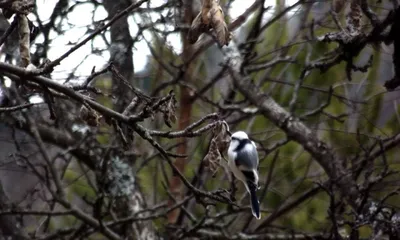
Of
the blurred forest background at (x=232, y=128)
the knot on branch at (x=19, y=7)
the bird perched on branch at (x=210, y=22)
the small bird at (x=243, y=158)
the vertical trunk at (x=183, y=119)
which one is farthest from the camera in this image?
the vertical trunk at (x=183, y=119)

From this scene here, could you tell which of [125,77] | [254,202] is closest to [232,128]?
[125,77]

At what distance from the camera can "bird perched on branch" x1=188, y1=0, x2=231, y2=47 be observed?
1983mm

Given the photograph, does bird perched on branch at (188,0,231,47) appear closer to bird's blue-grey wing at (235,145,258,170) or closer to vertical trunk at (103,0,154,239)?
bird's blue-grey wing at (235,145,258,170)

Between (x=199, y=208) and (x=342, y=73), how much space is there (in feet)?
4.93

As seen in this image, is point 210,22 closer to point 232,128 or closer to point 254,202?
point 254,202

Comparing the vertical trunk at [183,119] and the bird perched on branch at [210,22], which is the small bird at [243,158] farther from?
the vertical trunk at [183,119]

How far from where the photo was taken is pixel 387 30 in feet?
10.9

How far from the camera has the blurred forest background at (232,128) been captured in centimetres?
354

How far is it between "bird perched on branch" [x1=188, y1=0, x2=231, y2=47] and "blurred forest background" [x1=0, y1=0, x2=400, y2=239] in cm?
64

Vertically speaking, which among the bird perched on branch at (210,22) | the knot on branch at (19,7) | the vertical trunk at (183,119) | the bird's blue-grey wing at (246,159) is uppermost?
the vertical trunk at (183,119)

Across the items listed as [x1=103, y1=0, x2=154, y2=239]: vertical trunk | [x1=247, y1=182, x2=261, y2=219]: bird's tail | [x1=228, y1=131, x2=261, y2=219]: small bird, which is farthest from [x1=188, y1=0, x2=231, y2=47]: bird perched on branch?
[x1=103, y1=0, x2=154, y2=239]: vertical trunk

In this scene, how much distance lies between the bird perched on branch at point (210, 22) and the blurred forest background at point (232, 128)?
2.09 feet

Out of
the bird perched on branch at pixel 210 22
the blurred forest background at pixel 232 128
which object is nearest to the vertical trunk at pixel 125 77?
the blurred forest background at pixel 232 128

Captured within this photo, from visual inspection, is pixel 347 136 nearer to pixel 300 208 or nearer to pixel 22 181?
pixel 300 208
